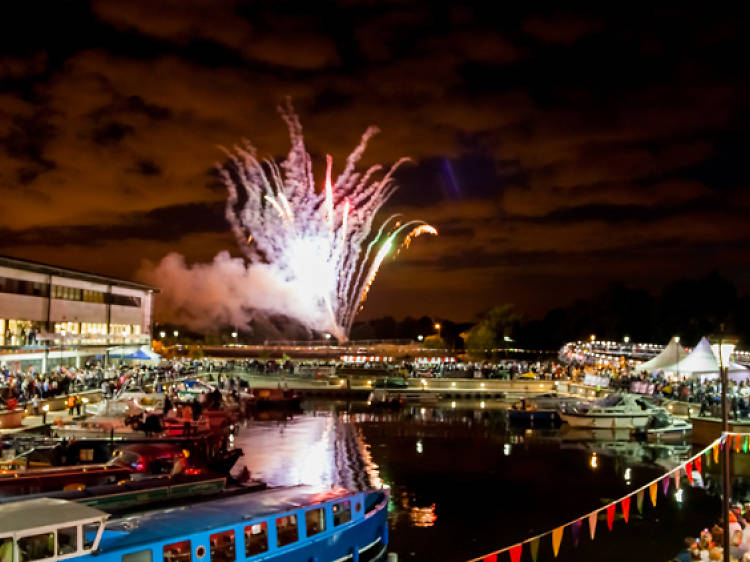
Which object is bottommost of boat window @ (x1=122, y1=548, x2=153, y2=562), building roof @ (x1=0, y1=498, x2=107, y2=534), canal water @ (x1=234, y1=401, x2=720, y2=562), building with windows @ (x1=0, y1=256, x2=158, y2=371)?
canal water @ (x1=234, y1=401, x2=720, y2=562)

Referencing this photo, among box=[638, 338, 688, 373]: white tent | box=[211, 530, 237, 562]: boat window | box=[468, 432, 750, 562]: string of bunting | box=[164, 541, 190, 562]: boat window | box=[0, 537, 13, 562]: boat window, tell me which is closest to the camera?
box=[0, 537, 13, 562]: boat window

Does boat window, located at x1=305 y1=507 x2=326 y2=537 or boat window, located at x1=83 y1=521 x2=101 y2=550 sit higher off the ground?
boat window, located at x1=83 y1=521 x2=101 y2=550

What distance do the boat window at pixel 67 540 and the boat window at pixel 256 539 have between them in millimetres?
3806

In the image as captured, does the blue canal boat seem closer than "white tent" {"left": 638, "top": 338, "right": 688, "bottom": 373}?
Yes

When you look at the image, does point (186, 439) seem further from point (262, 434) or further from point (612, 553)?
point (612, 553)

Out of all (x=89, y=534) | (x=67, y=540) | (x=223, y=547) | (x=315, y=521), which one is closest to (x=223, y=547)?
(x=223, y=547)

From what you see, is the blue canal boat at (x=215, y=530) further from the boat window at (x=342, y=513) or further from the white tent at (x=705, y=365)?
the white tent at (x=705, y=365)

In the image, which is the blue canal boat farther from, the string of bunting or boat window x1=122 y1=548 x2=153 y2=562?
the string of bunting

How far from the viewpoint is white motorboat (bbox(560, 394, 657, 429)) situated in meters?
43.7

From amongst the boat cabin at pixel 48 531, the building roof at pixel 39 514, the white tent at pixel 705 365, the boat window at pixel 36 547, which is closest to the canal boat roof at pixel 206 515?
the boat cabin at pixel 48 531

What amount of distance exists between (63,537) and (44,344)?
42766 mm

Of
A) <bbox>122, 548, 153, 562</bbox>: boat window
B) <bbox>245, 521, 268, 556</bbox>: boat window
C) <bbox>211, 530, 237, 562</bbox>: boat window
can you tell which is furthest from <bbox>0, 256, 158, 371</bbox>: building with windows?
<bbox>122, 548, 153, 562</bbox>: boat window

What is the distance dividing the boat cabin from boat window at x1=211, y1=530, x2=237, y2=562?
2.51 m

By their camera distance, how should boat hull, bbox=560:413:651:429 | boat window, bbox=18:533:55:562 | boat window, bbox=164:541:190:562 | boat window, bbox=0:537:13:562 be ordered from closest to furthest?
boat window, bbox=0:537:13:562 → boat window, bbox=18:533:55:562 → boat window, bbox=164:541:190:562 → boat hull, bbox=560:413:651:429
